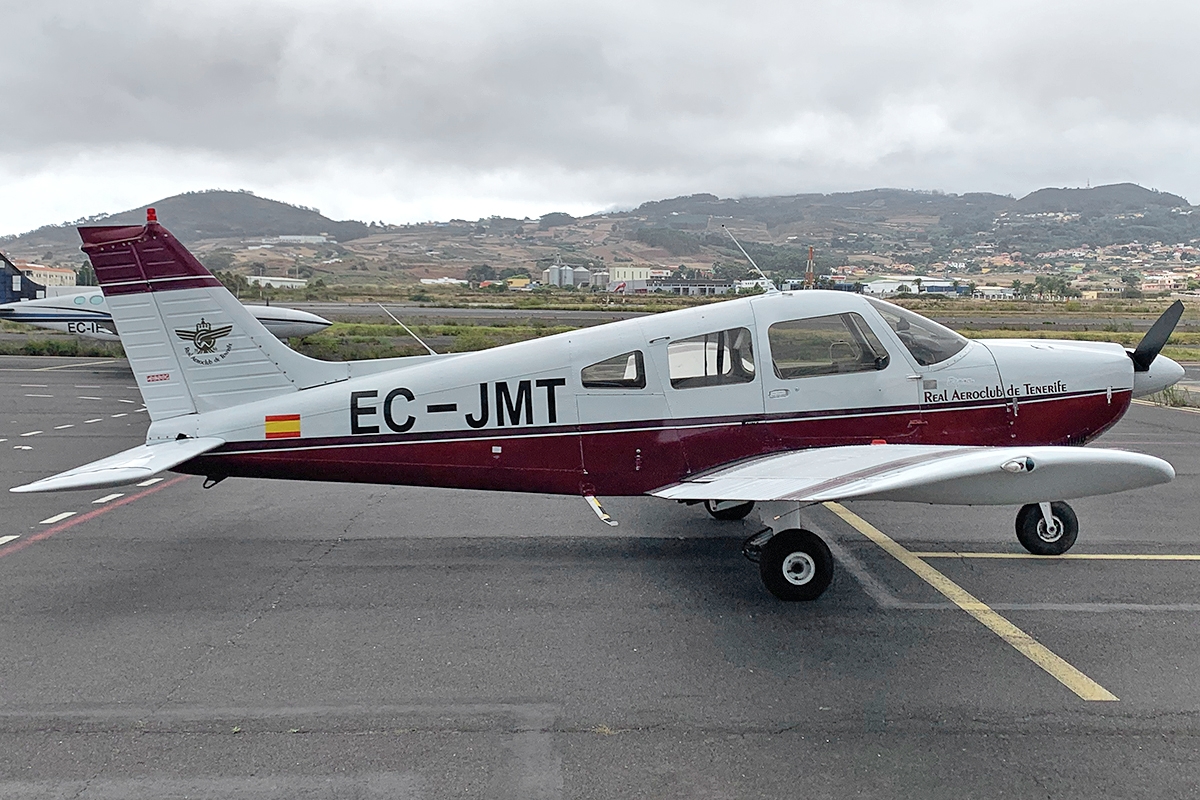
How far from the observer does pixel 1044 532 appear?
7227 mm

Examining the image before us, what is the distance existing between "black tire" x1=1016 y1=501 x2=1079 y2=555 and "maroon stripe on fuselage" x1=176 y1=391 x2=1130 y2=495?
179 centimetres

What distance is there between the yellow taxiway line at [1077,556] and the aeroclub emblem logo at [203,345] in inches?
246

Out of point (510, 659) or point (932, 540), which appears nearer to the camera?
point (510, 659)

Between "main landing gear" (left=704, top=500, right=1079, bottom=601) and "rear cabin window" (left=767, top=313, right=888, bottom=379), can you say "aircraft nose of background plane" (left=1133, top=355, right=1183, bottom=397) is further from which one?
"rear cabin window" (left=767, top=313, right=888, bottom=379)

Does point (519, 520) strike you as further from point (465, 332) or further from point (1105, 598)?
point (465, 332)

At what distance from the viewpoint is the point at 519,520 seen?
8.50 m

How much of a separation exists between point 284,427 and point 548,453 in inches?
85.3

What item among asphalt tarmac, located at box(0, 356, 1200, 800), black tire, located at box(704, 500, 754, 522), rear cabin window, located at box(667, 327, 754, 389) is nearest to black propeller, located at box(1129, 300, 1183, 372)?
asphalt tarmac, located at box(0, 356, 1200, 800)

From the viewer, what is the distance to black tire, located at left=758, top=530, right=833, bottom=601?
6023mm

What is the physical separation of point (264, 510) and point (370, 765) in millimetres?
5746

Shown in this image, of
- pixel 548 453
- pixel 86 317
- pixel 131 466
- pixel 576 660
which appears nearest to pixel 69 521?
pixel 131 466

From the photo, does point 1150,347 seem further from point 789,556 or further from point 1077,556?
point 789,556

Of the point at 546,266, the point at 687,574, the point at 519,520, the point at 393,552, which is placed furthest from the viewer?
the point at 546,266

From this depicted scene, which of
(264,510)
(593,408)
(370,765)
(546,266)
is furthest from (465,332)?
(546,266)
